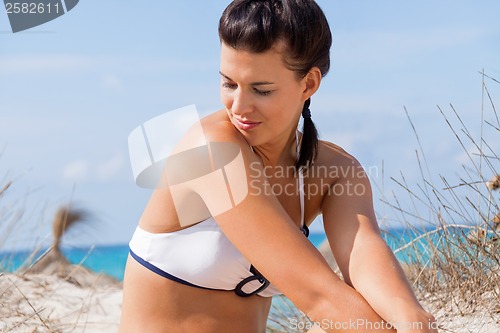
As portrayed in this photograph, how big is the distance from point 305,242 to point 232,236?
0.58ft

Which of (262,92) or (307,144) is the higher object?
(262,92)

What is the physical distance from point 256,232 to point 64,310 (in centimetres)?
322

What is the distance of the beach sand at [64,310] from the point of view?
9.84 ft

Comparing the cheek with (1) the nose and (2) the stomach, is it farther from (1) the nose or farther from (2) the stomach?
(2) the stomach

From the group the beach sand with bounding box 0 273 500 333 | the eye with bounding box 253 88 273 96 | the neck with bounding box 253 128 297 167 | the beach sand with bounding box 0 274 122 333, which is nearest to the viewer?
the eye with bounding box 253 88 273 96

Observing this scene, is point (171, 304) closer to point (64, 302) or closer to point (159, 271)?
point (159, 271)

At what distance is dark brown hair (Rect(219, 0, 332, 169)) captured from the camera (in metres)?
1.67

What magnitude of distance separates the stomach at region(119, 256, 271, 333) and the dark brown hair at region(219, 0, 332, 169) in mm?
624

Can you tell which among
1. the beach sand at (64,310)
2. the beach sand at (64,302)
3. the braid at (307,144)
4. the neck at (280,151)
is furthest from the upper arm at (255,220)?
the beach sand at (64,302)

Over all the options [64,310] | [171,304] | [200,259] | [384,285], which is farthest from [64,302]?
[384,285]

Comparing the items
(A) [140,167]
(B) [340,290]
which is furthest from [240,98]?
(B) [340,290]

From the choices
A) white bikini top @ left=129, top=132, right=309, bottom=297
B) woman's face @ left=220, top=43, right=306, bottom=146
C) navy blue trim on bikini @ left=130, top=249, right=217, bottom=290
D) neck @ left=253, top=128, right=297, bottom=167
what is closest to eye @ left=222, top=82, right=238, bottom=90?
woman's face @ left=220, top=43, right=306, bottom=146

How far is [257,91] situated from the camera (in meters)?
1.72

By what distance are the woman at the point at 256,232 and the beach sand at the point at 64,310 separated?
40.1 inches
